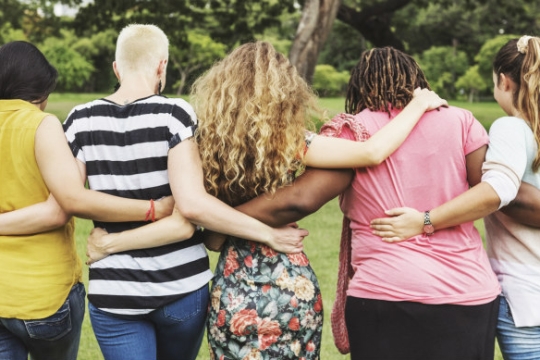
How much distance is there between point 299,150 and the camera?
2658mm

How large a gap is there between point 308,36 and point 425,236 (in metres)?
11.3

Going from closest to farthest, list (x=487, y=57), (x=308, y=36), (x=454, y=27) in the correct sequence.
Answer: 1. (x=308, y=36)
2. (x=487, y=57)
3. (x=454, y=27)

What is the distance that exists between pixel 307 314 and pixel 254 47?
1.02 metres

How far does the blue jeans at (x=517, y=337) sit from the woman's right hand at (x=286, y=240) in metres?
0.80

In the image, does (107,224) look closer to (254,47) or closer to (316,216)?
(254,47)

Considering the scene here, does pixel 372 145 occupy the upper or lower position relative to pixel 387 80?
lower

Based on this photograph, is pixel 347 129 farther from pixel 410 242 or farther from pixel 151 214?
pixel 151 214

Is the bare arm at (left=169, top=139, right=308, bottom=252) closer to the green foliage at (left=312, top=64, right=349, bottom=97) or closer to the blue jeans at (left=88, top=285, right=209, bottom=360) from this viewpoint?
the blue jeans at (left=88, top=285, right=209, bottom=360)

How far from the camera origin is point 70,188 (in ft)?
8.83

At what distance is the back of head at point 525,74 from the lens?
2711 millimetres

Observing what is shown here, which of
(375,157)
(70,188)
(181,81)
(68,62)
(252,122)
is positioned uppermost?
(252,122)

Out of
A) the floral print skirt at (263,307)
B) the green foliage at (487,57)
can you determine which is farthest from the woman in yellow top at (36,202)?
the green foliage at (487,57)

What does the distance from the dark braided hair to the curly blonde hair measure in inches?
8.4

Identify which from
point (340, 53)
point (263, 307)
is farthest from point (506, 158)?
point (340, 53)
